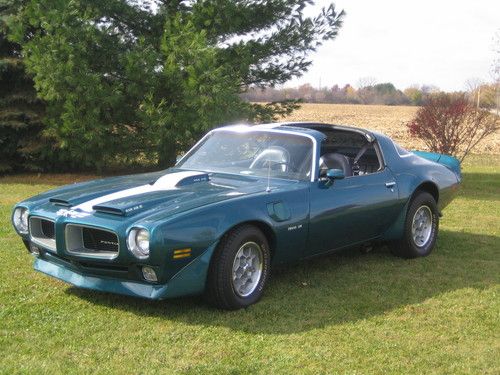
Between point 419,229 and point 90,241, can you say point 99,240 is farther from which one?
point 419,229

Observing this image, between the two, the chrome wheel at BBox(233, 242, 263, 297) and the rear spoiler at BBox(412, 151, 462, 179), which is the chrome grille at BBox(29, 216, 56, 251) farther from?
the rear spoiler at BBox(412, 151, 462, 179)

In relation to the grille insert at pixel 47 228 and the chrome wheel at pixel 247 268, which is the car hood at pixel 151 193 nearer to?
the grille insert at pixel 47 228

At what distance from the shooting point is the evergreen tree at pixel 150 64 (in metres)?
12.7

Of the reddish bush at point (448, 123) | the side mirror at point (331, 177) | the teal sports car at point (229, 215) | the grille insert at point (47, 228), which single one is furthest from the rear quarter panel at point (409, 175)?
the reddish bush at point (448, 123)

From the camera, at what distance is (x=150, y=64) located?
525 inches

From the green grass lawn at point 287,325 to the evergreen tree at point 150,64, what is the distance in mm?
6664

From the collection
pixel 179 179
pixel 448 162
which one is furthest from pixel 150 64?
pixel 179 179

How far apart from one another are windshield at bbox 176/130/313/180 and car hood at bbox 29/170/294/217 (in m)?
0.18

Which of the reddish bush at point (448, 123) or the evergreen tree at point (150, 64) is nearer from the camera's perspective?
the evergreen tree at point (150, 64)

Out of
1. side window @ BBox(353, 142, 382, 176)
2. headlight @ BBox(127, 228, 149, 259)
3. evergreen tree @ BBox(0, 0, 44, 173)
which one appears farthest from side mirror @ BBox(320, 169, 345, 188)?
evergreen tree @ BBox(0, 0, 44, 173)

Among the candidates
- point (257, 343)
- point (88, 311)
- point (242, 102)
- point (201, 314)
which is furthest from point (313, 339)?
point (242, 102)

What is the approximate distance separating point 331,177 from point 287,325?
60.0 inches

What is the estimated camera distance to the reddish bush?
15.7 meters

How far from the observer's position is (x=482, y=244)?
7934 mm
